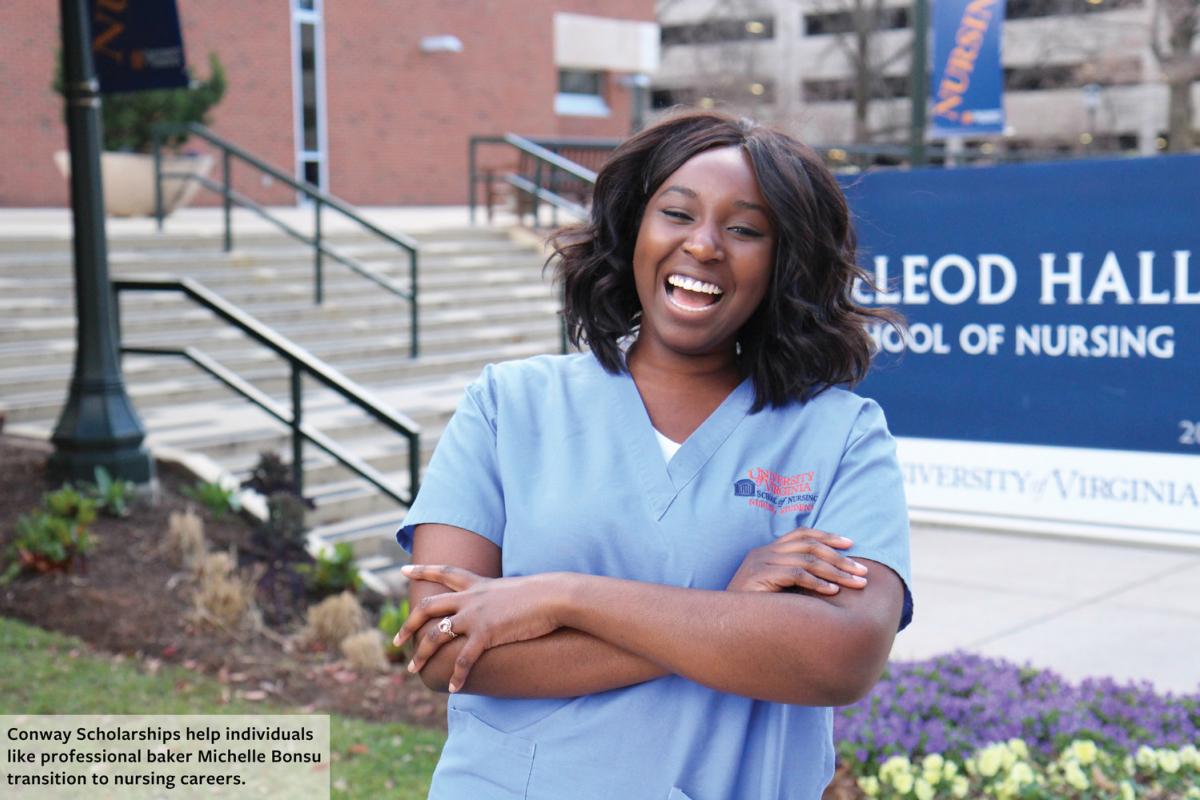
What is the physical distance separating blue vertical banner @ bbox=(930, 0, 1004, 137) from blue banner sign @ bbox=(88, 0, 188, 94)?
14.8ft

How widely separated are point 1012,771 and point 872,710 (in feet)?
1.76

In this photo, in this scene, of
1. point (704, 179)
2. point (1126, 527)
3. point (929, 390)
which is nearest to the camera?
point (704, 179)

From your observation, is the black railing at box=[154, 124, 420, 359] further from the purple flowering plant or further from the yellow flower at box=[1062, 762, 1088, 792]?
the yellow flower at box=[1062, 762, 1088, 792]

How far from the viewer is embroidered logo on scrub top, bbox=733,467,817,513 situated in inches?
70.8

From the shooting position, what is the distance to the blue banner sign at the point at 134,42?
727cm

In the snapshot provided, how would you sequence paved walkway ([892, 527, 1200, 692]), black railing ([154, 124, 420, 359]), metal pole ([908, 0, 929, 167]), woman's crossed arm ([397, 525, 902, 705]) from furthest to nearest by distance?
black railing ([154, 124, 420, 359]), metal pole ([908, 0, 929, 167]), paved walkway ([892, 527, 1200, 692]), woman's crossed arm ([397, 525, 902, 705])

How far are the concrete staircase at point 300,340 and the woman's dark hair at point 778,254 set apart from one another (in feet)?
14.5

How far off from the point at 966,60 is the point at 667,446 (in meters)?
7.19

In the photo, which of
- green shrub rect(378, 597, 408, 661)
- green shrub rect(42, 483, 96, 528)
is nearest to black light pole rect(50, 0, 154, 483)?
green shrub rect(42, 483, 96, 528)

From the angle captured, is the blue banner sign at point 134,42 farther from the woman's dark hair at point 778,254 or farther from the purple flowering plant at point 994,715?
the woman's dark hair at point 778,254

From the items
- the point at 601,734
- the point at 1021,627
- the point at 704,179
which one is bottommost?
the point at 1021,627

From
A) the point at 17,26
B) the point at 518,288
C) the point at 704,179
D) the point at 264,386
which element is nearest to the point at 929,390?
the point at 704,179

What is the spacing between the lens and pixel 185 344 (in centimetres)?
939

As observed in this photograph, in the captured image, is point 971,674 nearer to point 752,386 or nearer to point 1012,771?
point 1012,771
